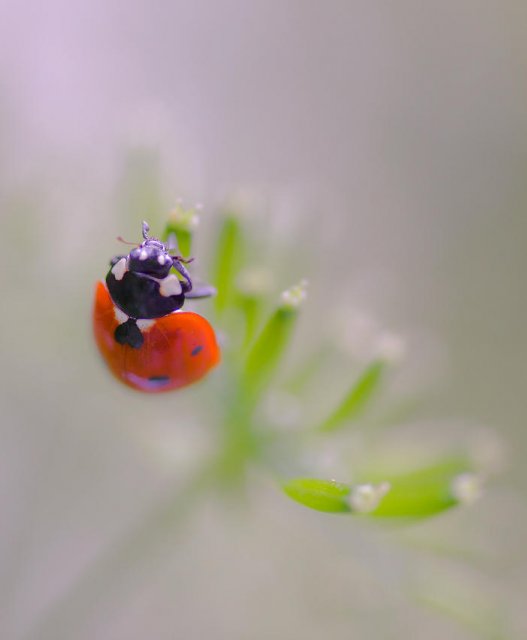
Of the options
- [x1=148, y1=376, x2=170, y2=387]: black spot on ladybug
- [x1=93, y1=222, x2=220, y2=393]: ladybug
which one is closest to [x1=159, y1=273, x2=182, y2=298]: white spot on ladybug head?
[x1=93, y1=222, x2=220, y2=393]: ladybug

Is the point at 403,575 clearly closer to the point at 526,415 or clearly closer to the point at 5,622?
the point at 5,622

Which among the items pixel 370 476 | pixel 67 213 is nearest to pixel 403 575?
pixel 370 476

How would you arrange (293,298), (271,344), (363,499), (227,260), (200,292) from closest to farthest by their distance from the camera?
(363,499) → (200,292) → (293,298) → (271,344) → (227,260)

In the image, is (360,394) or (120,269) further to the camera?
(360,394)

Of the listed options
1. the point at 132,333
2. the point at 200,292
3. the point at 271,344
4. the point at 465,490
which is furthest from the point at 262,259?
the point at 465,490

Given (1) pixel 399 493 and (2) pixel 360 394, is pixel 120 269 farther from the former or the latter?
(1) pixel 399 493
